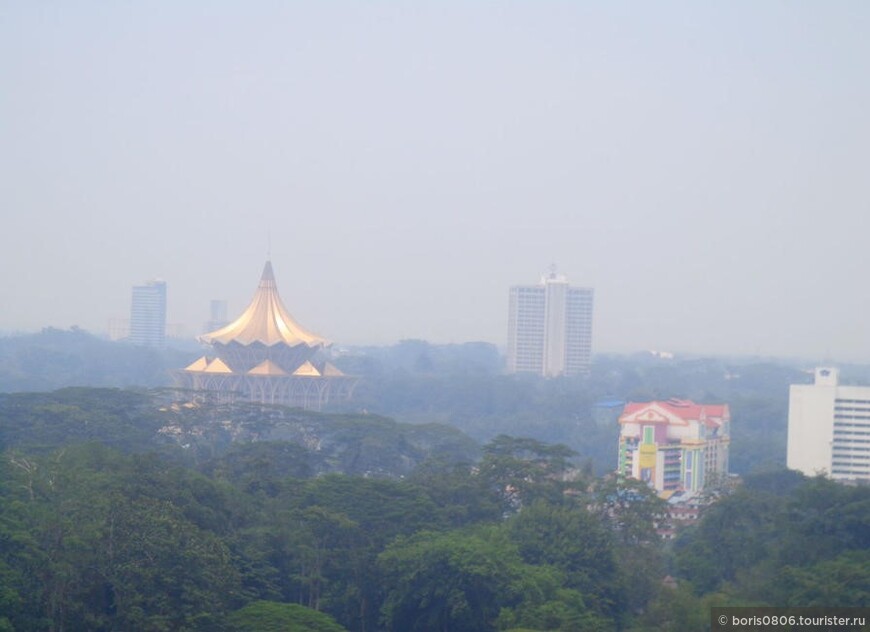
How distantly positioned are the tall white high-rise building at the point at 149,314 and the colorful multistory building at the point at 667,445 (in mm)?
99688

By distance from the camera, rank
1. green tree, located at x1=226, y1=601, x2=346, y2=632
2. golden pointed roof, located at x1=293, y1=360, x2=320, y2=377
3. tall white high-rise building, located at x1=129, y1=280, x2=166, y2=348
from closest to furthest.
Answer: green tree, located at x1=226, y1=601, x2=346, y2=632, golden pointed roof, located at x1=293, y1=360, x2=320, y2=377, tall white high-rise building, located at x1=129, y1=280, x2=166, y2=348

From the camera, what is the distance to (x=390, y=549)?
2517 cm

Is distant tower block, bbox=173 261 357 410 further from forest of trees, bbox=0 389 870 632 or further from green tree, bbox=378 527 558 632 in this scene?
green tree, bbox=378 527 558 632

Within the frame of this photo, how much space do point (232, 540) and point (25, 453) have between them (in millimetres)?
8462

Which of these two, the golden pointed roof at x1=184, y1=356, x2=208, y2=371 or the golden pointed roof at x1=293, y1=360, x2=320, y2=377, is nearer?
the golden pointed roof at x1=184, y1=356, x2=208, y2=371

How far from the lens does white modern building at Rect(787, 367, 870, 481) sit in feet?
168

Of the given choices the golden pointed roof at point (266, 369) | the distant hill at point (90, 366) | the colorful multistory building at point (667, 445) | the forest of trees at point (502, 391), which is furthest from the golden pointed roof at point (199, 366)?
the colorful multistory building at point (667, 445)

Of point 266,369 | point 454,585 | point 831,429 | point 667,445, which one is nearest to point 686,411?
point 667,445

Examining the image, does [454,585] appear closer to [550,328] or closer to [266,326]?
[266,326]

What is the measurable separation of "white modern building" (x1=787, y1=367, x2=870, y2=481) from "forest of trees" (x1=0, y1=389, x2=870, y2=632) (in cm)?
1944

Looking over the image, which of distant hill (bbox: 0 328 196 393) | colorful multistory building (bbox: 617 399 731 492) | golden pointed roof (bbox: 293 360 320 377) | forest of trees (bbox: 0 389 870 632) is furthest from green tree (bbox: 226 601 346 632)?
distant hill (bbox: 0 328 196 393)

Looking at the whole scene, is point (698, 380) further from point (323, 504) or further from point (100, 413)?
point (323, 504)

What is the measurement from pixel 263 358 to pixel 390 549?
1427 inches

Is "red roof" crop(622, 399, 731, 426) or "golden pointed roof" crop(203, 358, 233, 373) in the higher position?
"golden pointed roof" crop(203, 358, 233, 373)
